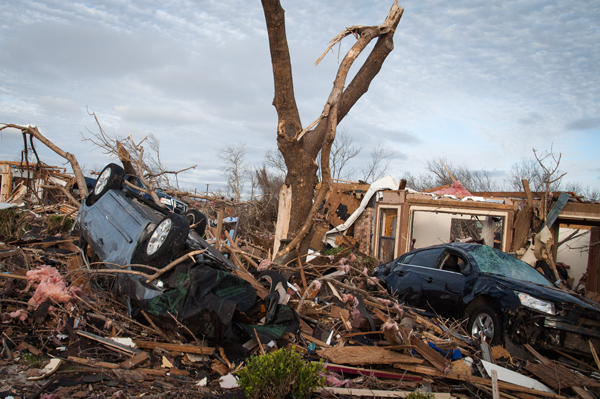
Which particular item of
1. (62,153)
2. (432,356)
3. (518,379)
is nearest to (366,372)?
(432,356)

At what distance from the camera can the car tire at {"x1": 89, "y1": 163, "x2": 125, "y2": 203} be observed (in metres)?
5.89

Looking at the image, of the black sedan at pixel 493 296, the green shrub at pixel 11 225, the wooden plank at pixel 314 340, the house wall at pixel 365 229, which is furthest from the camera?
the house wall at pixel 365 229

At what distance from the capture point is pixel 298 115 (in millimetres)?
7035

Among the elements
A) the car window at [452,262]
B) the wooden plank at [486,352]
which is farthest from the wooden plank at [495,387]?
the car window at [452,262]

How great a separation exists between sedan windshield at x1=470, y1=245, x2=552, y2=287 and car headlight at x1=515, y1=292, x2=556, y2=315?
84cm

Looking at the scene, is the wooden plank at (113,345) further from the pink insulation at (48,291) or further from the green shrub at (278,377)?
the green shrub at (278,377)

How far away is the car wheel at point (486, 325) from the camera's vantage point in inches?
210

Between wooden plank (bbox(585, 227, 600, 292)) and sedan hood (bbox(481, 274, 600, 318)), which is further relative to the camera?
wooden plank (bbox(585, 227, 600, 292))

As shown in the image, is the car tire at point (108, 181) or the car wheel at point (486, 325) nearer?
the car wheel at point (486, 325)

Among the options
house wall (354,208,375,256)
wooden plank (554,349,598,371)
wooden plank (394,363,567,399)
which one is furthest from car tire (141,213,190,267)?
house wall (354,208,375,256)

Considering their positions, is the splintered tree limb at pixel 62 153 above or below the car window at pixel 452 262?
above

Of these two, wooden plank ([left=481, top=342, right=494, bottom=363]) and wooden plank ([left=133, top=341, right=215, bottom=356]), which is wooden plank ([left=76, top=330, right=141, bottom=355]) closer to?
wooden plank ([left=133, top=341, right=215, bottom=356])

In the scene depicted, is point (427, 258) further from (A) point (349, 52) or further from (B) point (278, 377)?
(B) point (278, 377)

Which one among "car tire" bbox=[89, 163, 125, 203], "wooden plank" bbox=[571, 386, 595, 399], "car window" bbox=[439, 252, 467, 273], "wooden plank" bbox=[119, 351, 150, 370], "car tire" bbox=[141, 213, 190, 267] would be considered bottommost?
"wooden plank" bbox=[571, 386, 595, 399]
